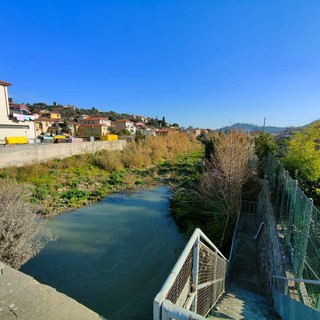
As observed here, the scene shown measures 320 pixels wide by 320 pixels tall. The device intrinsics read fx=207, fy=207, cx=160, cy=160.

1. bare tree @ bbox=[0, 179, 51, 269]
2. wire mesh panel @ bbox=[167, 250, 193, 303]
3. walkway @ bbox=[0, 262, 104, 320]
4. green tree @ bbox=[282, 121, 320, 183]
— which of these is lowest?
bare tree @ bbox=[0, 179, 51, 269]

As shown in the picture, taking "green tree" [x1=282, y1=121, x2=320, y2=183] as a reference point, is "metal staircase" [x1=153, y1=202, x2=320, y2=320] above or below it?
below

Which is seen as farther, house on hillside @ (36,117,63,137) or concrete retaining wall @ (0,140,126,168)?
house on hillside @ (36,117,63,137)

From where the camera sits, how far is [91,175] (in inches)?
826

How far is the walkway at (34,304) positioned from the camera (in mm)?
2301

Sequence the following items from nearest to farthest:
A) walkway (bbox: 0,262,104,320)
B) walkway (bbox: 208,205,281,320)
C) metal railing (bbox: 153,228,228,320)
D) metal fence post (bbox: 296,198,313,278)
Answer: metal railing (bbox: 153,228,228,320) < walkway (bbox: 0,262,104,320) < metal fence post (bbox: 296,198,313,278) < walkway (bbox: 208,205,281,320)

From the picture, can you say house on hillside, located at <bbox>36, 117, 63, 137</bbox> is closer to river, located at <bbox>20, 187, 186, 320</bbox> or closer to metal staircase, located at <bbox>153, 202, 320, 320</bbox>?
river, located at <bbox>20, 187, 186, 320</bbox>

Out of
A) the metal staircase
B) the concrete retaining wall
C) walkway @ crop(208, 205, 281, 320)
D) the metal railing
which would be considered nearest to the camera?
the metal railing

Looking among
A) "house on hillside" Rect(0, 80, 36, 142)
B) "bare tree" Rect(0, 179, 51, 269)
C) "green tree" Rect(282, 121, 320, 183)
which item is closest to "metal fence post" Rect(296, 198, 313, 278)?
"green tree" Rect(282, 121, 320, 183)

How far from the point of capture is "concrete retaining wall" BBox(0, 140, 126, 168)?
650 inches

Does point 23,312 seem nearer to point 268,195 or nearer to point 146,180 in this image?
point 268,195

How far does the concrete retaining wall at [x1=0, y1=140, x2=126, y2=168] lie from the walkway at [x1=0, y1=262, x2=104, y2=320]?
1685cm

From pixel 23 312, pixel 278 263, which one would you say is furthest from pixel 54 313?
pixel 278 263

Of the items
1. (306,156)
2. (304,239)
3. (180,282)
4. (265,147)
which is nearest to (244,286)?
(304,239)

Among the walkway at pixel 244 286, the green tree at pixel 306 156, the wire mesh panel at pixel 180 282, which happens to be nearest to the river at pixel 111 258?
the walkway at pixel 244 286
